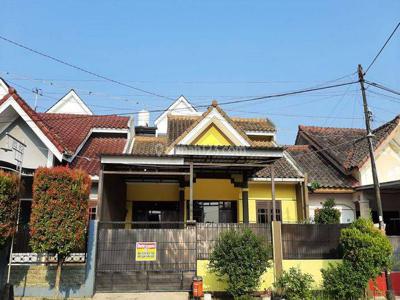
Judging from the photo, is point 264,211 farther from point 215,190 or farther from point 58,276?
point 58,276

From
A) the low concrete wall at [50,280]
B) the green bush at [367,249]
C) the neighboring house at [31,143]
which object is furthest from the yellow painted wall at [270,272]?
the neighboring house at [31,143]

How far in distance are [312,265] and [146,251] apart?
530 cm

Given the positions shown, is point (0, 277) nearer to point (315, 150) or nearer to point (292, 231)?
point (292, 231)

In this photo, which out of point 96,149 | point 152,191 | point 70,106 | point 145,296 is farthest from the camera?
point 70,106

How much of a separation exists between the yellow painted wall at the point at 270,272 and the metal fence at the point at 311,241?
15 centimetres

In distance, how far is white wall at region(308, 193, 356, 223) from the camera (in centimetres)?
1689

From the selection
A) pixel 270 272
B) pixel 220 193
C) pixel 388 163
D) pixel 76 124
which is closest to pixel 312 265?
pixel 270 272

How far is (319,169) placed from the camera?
18.5 m

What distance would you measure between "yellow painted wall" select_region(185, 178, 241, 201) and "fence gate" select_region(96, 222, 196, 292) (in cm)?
517

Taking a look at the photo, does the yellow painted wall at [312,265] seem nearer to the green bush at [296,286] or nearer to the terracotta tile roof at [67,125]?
the green bush at [296,286]

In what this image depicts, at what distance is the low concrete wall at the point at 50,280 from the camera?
10.5m

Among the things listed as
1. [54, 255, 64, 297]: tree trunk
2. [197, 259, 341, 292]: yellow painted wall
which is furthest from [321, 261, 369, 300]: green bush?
[54, 255, 64, 297]: tree trunk

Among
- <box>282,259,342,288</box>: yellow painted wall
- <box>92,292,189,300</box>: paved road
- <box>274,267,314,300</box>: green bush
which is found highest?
<box>282,259,342,288</box>: yellow painted wall

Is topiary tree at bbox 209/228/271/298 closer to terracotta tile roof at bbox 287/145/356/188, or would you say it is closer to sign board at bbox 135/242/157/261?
sign board at bbox 135/242/157/261
